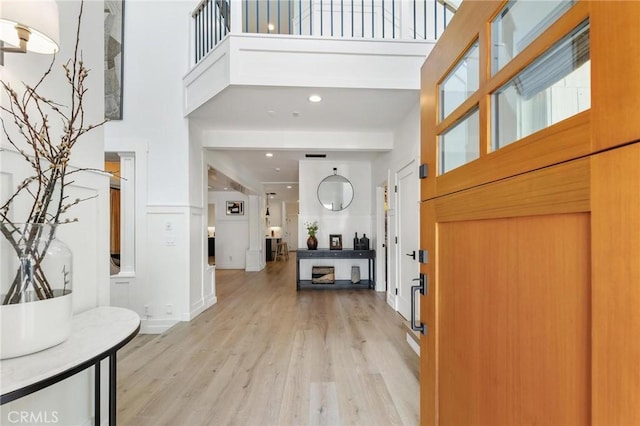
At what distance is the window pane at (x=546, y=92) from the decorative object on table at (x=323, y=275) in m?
5.09

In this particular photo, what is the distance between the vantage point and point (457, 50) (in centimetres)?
116

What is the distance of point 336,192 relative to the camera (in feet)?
19.9

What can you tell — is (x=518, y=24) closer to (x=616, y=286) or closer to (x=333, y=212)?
(x=616, y=286)

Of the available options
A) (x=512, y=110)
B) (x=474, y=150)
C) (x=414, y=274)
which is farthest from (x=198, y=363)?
(x=512, y=110)

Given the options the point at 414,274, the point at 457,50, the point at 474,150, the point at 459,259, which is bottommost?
the point at 414,274

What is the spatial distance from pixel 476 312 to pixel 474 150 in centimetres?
56

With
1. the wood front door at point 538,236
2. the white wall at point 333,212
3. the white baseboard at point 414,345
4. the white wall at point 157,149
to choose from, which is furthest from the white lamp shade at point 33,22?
the white wall at point 333,212

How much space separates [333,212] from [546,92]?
5.35m

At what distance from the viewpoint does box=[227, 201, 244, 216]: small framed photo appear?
873 cm

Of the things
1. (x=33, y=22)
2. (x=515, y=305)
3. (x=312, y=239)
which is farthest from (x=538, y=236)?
(x=312, y=239)

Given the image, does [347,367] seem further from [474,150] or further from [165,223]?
[165,223]

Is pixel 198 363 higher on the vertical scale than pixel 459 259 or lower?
lower

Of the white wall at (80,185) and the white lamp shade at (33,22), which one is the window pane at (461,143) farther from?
the white wall at (80,185)

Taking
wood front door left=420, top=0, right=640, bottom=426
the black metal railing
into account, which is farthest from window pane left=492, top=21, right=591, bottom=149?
the black metal railing
